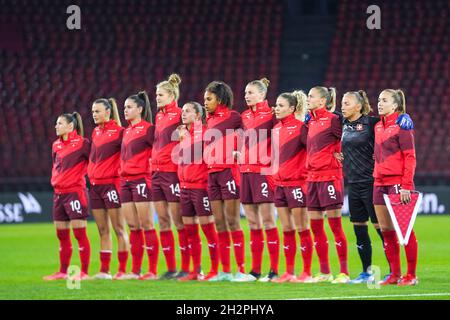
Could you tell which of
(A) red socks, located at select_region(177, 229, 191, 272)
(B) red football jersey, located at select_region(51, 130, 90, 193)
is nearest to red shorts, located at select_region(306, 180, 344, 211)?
(A) red socks, located at select_region(177, 229, 191, 272)

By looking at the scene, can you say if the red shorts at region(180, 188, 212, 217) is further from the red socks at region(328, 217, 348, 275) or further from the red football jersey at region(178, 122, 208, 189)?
the red socks at region(328, 217, 348, 275)

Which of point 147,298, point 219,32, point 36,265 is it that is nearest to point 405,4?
point 219,32

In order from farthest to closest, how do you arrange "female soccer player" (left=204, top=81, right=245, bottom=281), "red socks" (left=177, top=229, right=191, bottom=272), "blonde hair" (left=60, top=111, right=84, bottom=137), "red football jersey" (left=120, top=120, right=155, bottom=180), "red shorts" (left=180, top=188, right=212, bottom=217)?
"blonde hair" (left=60, top=111, right=84, bottom=137) → "red football jersey" (left=120, top=120, right=155, bottom=180) → "red socks" (left=177, top=229, right=191, bottom=272) → "red shorts" (left=180, top=188, right=212, bottom=217) → "female soccer player" (left=204, top=81, right=245, bottom=281)

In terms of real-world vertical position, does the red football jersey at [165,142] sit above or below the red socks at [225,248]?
above

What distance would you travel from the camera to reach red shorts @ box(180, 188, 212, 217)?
38.2 feet

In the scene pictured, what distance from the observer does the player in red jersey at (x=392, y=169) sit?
1035 centimetres

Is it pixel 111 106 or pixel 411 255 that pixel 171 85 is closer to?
pixel 111 106

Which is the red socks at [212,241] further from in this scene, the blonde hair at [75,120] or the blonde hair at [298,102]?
the blonde hair at [75,120]

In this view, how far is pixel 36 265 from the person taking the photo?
13844 millimetres

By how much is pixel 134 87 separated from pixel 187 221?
14.1 meters

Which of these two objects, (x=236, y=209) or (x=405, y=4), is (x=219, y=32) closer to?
(x=405, y=4)

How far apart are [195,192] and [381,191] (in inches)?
86.3

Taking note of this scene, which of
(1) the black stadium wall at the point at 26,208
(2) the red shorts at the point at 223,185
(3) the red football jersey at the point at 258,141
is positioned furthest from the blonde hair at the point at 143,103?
(1) the black stadium wall at the point at 26,208

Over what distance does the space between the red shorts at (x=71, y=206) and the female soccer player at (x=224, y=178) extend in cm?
160
